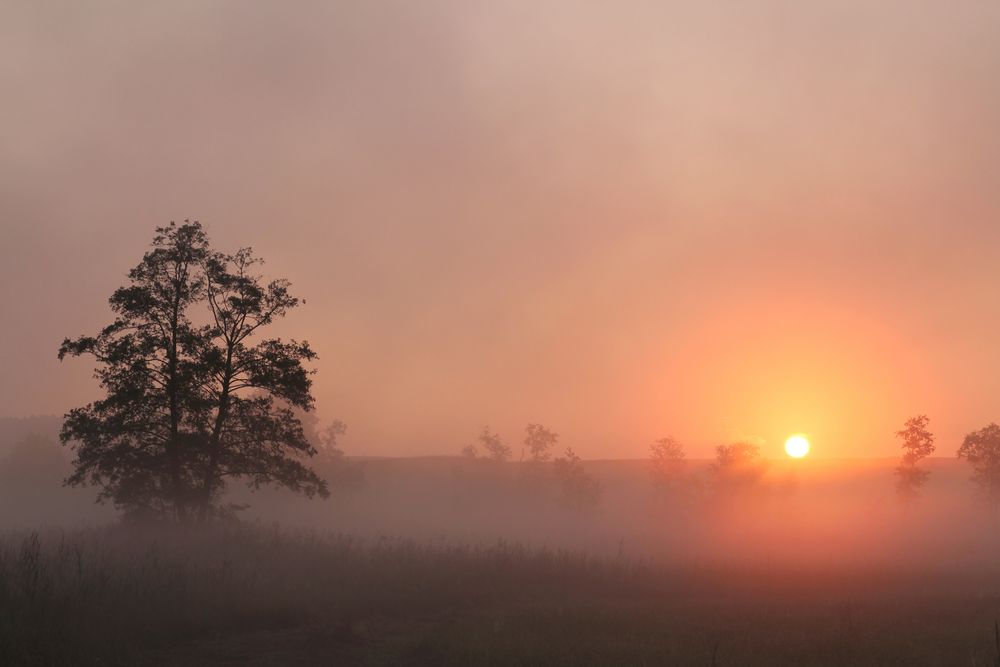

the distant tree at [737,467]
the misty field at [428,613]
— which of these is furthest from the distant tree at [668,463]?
the misty field at [428,613]

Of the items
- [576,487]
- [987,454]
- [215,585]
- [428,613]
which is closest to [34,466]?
[576,487]

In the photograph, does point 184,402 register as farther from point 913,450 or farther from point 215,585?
point 913,450

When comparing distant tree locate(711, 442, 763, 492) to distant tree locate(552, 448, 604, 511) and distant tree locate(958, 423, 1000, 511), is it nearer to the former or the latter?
distant tree locate(552, 448, 604, 511)

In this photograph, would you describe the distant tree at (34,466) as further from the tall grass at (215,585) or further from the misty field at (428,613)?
the misty field at (428,613)

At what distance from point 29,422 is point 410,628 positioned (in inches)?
8938

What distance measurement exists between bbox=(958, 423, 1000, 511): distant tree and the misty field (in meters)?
51.1

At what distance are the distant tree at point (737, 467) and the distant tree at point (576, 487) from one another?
1454 cm

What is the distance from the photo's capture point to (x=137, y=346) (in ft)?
72.8

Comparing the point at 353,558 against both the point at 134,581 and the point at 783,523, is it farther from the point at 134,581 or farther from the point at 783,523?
the point at 783,523

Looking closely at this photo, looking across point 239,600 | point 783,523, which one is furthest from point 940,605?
point 783,523

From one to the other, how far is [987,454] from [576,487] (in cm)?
4110

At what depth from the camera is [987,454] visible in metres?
59.3

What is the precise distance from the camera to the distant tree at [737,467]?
74.2 m

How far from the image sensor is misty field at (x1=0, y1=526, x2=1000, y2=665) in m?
9.87
